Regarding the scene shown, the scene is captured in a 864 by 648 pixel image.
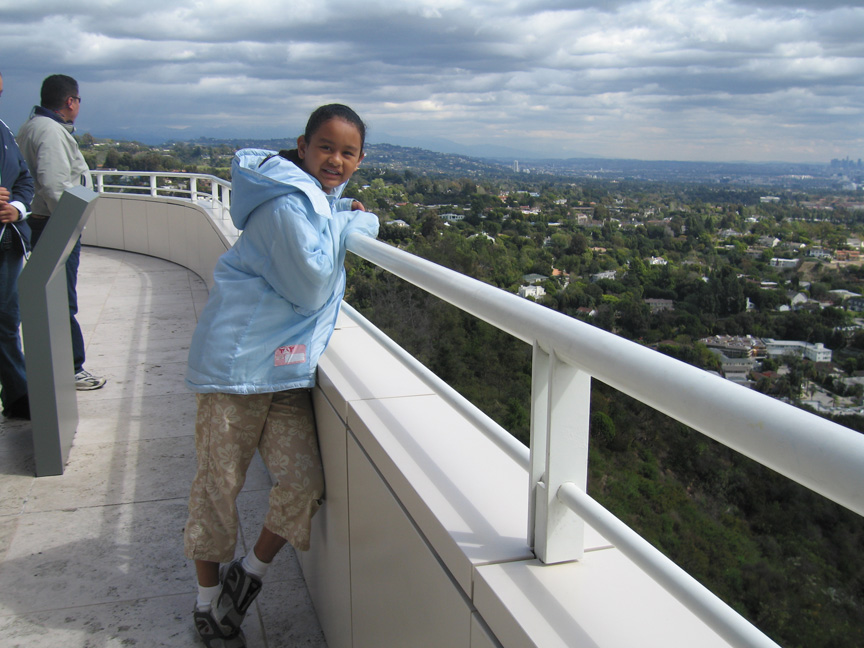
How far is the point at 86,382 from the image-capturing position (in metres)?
5.41

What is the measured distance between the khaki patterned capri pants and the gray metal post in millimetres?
1846

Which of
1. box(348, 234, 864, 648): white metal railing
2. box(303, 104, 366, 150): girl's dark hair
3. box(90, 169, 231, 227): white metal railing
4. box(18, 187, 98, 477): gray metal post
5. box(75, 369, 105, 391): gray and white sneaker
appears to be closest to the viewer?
box(348, 234, 864, 648): white metal railing

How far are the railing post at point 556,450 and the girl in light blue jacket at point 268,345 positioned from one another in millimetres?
1108

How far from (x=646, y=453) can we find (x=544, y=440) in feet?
5.51

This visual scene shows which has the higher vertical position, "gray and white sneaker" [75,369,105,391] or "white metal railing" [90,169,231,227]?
"white metal railing" [90,169,231,227]

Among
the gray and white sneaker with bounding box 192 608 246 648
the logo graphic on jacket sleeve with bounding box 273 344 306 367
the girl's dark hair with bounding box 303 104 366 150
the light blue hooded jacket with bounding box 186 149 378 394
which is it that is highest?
the girl's dark hair with bounding box 303 104 366 150

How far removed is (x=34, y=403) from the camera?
3957 mm

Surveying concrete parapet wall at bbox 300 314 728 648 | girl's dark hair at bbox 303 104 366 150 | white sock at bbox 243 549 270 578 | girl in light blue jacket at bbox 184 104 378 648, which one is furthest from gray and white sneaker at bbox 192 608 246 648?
girl's dark hair at bbox 303 104 366 150

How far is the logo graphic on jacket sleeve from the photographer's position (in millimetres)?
2410

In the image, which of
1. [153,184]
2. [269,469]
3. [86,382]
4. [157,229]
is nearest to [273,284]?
[269,469]

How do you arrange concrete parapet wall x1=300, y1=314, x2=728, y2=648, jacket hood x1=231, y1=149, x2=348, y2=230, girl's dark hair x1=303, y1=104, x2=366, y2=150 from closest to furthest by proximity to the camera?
concrete parapet wall x1=300, y1=314, x2=728, y2=648 → jacket hood x1=231, y1=149, x2=348, y2=230 → girl's dark hair x1=303, y1=104, x2=366, y2=150

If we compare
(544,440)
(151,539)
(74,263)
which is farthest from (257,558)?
(74,263)

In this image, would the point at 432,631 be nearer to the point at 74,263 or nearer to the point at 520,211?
the point at 74,263

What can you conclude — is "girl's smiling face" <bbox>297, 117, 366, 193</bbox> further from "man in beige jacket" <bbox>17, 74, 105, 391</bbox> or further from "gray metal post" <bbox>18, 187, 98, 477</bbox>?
"man in beige jacket" <bbox>17, 74, 105, 391</bbox>
